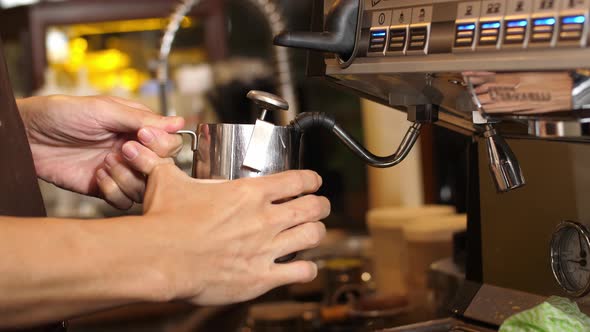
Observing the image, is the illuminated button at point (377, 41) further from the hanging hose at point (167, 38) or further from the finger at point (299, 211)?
the hanging hose at point (167, 38)

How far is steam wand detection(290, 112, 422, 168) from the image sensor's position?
2.79 feet

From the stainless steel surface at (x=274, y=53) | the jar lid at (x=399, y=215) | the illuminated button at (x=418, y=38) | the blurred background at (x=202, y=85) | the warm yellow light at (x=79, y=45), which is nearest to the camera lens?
the illuminated button at (x=418, y=38)

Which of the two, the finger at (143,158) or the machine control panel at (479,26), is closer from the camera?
the machine control panel at (479,26)

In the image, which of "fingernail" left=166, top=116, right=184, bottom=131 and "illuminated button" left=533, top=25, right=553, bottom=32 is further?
"fingernail" left=166, top=116, right=184, bottom=131

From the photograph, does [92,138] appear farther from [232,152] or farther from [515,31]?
[515,31]

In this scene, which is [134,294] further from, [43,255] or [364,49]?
[364,49]

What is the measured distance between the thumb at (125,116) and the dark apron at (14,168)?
0.09 m

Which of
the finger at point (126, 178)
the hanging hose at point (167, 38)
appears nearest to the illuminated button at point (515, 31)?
the finger at point (126, 178)

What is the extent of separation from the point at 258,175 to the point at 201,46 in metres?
3.48

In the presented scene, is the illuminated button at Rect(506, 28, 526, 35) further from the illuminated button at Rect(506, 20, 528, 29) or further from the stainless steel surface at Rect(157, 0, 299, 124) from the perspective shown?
the stainless steel surface at Rect(157, 0, 299, 124)

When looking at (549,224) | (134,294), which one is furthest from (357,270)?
(134,294)

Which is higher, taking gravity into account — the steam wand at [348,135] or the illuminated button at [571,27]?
the illuminated button at [571,27]

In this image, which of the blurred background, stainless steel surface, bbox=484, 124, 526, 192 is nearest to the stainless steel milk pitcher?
stainless steel surface, bbox=484, 124, 526, 192

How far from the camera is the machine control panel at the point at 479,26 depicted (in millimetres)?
652
